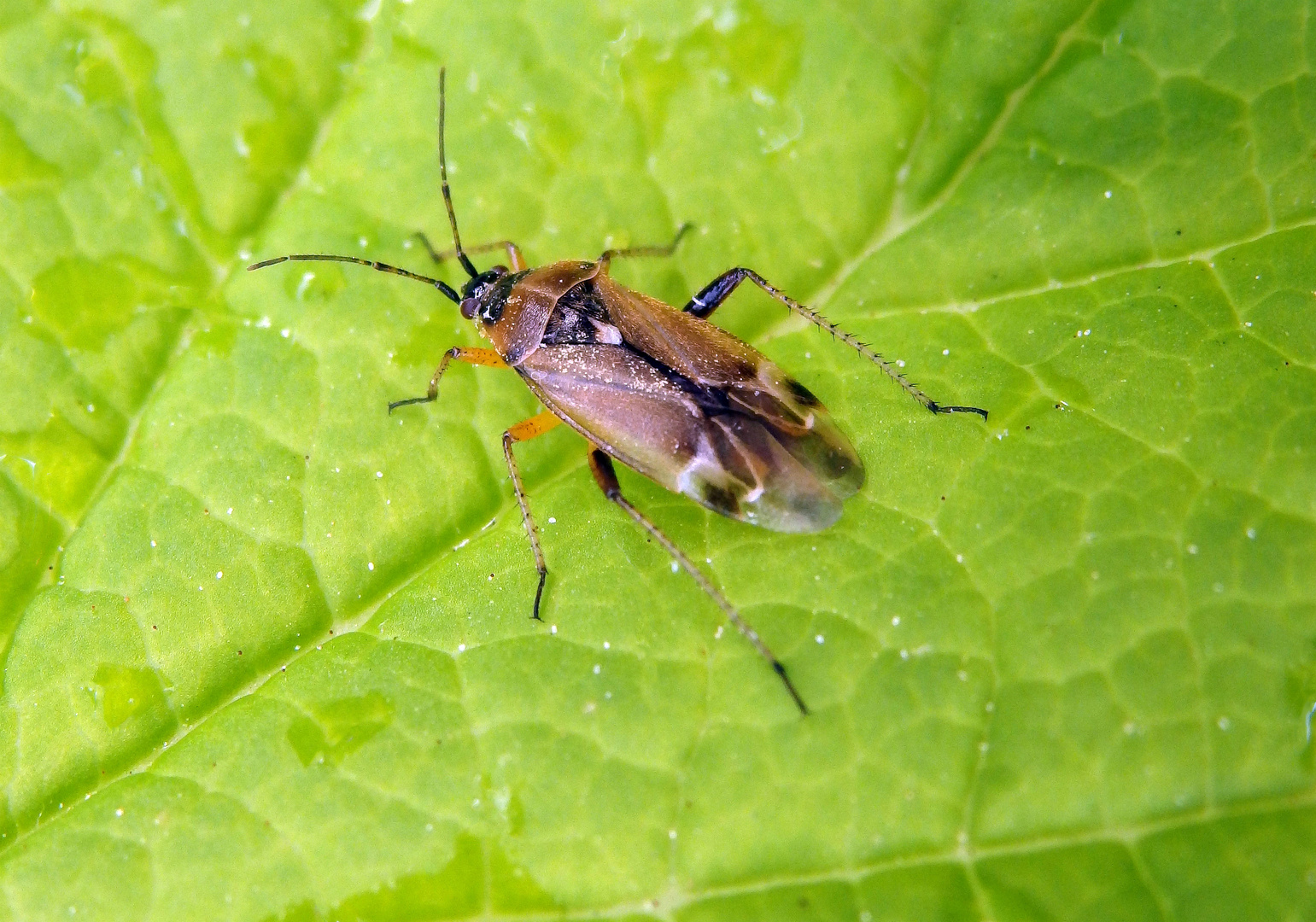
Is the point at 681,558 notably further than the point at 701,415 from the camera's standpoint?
No

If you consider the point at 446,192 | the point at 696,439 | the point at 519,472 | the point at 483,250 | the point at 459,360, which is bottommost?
the point at 519,472

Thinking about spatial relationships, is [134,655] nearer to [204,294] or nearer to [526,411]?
[204,294]

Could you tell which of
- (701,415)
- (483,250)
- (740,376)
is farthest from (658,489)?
(483,250)

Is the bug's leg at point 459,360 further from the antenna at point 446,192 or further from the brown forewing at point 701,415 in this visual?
the antenna at point 446,192

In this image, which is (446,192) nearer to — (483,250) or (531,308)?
(483,250)

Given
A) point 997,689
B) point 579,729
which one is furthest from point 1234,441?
point 579,729
